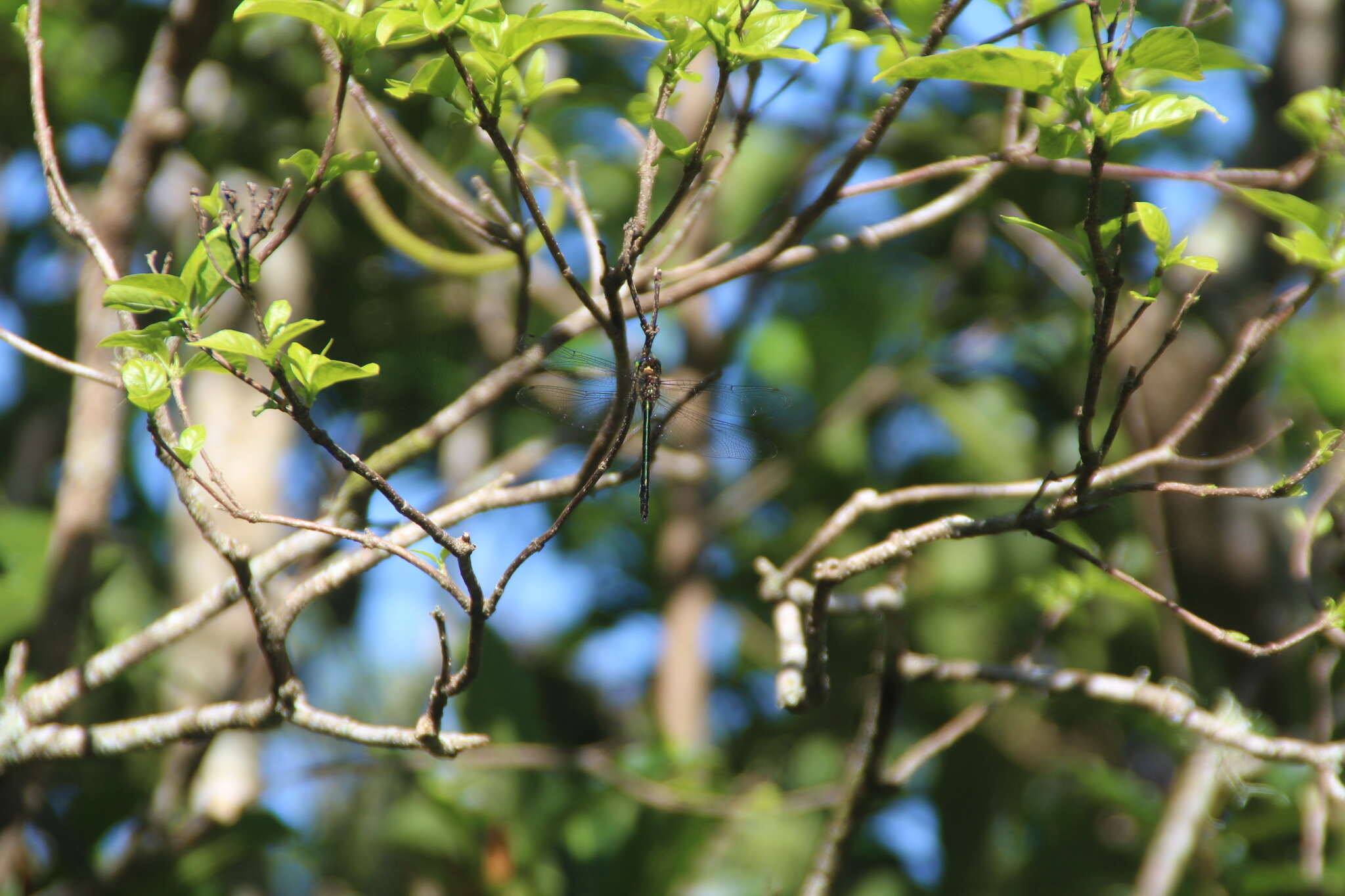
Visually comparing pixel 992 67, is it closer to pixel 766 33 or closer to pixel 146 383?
pixel 766 33

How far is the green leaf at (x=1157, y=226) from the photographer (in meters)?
1.14

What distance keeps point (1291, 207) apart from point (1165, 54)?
318 mm

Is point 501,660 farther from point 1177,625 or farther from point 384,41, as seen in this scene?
point 384,41

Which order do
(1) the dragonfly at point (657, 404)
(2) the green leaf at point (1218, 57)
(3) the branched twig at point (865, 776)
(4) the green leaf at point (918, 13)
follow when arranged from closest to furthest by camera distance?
(2) the green leaf at point (1218, 57) → (4) the green leaf at point (918, 13) → (3) the branched twig at point (865, 776) → (1) the dragonfly at point (657, 404)

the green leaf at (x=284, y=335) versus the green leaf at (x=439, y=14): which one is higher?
the green leaf at (x=439, y=14)

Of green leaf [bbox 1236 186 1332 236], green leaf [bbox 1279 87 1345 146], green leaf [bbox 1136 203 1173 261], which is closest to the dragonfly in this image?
green leaf [bbox 1136 203 1173 261]

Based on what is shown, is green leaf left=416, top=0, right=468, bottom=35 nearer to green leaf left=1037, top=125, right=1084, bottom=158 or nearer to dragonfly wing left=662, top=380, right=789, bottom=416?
green leaf left=1037, top=125, right=1084, bottom=158

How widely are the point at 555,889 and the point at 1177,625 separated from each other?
189cm

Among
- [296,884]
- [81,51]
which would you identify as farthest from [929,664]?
[296,884]

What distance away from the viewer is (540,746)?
2.83m

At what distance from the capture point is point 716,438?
233 cm

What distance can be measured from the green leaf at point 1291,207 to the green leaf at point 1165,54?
0.67 feet

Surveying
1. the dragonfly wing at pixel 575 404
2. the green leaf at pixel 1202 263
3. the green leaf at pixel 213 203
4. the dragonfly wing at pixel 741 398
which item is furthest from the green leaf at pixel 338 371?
the dragonfly wing at pixel 741 398

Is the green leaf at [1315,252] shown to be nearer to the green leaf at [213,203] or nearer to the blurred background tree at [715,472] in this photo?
the blurred background tree at [715,472]
